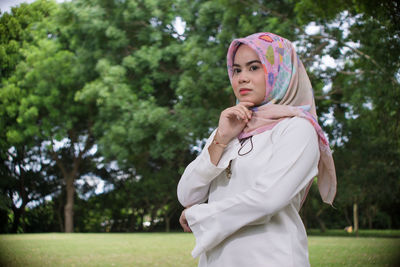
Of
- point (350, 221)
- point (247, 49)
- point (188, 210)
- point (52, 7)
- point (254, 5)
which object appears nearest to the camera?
point (188, 210)

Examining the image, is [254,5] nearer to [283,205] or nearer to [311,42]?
[311,42]

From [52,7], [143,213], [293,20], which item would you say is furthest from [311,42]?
[143,213]

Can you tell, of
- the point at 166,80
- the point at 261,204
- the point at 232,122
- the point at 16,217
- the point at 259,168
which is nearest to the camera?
the point at 261,204

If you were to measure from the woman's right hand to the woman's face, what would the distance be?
74 mm

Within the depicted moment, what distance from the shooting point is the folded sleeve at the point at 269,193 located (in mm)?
1357

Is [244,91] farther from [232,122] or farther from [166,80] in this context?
[166,80]

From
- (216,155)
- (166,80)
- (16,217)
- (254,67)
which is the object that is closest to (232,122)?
(216,155)

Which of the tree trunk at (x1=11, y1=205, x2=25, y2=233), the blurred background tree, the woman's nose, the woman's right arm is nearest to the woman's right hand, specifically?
the woman's right arm

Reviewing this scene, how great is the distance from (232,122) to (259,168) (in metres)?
0.22

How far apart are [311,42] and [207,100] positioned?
343 cm

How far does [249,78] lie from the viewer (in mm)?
1669

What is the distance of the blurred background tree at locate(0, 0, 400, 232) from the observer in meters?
10.3

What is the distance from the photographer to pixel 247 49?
5.57 feet

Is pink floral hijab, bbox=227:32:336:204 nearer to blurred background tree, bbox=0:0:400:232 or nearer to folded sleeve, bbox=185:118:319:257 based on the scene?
folded sleeve, bbox=185:118:319:257
